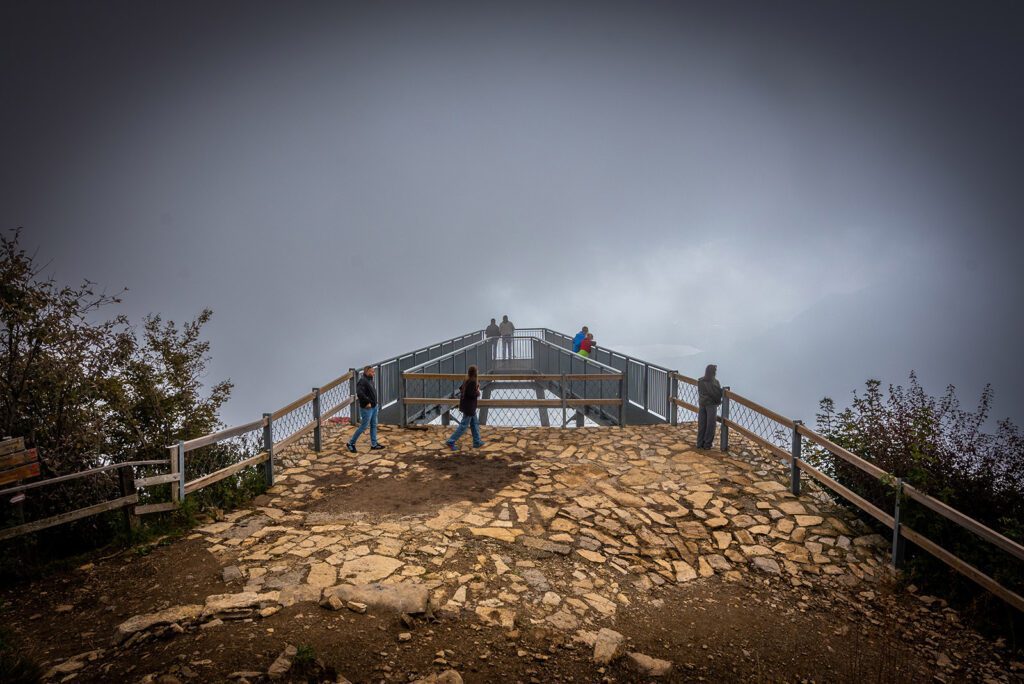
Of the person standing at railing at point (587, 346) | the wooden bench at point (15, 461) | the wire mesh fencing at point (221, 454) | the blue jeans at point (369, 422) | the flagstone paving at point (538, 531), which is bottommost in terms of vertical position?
the flagstone paving at point (538, 531)

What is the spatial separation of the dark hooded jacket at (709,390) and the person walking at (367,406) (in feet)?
21.8

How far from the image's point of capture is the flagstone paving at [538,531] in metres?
4.61

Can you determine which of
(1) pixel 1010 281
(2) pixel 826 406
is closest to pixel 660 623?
(2) pixel 826 406

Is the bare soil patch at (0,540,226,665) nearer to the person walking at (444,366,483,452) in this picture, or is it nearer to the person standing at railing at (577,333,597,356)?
the person walking at (444,366,483,452)

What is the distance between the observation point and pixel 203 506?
6227 millimetres

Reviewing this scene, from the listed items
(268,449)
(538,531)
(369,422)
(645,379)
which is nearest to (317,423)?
(369,422)

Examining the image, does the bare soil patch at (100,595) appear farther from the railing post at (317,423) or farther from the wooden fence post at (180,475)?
the railing post at (317,423)

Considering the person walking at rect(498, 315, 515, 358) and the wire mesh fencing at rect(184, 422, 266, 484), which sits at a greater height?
the person walking at rect(498, 315, 515, 358)

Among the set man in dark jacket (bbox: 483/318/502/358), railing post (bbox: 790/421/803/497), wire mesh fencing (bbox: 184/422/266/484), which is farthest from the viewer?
man in dark jacket (bbox: 483/318/502/358)

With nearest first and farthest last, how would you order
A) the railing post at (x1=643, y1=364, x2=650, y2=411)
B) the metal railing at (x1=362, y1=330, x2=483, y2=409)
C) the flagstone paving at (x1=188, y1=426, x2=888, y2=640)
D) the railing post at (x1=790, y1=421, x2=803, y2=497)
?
1. the flagstone paving at (x1=188, y1=426, x2=888, y2=640)
2. the railing post at (x1=790, y1=421, x2=803, y2=497)
3. the metal railing at (x1=362, y1=330, x2=483, y2=409)
4. the railing post at (x1=643, y1=364, x2=650, y2=411)

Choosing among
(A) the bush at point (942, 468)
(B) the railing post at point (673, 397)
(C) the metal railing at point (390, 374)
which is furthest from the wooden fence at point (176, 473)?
(A) the bush at point (942, 468)

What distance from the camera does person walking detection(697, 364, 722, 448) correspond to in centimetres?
924

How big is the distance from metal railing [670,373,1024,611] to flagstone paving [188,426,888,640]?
50 centimetres

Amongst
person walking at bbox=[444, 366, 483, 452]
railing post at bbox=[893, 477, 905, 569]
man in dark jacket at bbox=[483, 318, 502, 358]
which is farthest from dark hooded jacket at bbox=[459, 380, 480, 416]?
man in dark jacket at bbox=[483, 318, 502, 358]
